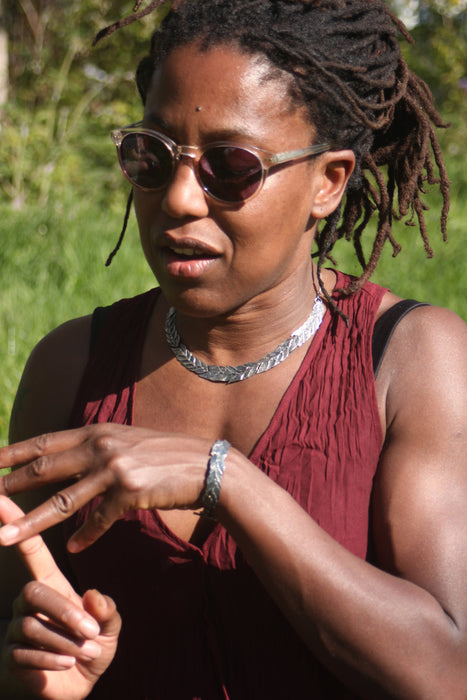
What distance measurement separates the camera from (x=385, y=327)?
2.13 meters

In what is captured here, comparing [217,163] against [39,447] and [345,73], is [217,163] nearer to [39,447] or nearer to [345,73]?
[345,73]

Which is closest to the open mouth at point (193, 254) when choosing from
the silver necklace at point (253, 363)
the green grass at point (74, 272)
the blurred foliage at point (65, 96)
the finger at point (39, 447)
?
the silver necklace at point (253, 363)

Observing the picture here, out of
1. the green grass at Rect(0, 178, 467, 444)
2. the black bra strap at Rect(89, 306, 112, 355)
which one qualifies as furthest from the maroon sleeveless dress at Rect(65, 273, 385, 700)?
the green grass at Rect(0, 178, 467, 444)

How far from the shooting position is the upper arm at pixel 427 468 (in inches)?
74.0

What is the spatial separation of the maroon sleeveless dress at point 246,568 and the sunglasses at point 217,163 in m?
0.45

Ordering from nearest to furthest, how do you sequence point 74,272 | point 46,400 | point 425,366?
point 425,366
point 46,400
point 74,272

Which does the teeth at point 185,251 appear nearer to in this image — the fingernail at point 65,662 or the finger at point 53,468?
the finger at point 53,468

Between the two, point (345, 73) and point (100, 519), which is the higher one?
point (345, 73)

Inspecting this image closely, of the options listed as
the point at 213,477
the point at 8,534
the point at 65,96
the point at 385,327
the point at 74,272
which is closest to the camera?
the point at 8,534

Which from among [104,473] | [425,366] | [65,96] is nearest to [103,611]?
[104,473]

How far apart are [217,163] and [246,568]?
867 mm

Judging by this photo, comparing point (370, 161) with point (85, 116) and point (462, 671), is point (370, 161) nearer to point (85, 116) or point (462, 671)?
point (462, 671)

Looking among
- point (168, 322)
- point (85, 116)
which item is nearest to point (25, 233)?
point (85, 116)

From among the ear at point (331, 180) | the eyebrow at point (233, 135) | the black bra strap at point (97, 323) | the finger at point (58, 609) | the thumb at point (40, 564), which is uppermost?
the eyebrow at point (233, 135)
